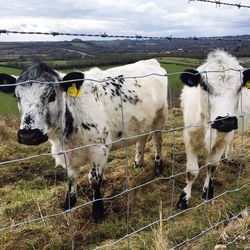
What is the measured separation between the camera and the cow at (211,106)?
4.52 metres

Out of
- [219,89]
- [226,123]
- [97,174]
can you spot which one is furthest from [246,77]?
[97,174]

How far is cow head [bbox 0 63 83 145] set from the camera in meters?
3.77

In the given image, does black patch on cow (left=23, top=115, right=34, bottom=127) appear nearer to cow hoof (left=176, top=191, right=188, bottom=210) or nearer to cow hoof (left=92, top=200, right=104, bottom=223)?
cow hoof (left=92, top=200, right=104, bottom=223)

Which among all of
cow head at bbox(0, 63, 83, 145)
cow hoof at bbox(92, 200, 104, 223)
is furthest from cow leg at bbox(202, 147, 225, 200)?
cow head at bbox(0, 63, 83, 145)

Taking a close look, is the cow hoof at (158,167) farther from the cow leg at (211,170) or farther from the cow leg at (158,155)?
the cow leg at (211,170)

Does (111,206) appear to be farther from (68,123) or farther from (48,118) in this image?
(48,118)

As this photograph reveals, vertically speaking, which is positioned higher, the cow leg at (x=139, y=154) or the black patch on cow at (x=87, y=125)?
the black patch on cow at (x=87, y=125)

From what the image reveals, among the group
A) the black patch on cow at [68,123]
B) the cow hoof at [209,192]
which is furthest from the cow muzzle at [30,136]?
the cow hoof at [209,192]

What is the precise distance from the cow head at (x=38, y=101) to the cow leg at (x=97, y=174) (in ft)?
2.15

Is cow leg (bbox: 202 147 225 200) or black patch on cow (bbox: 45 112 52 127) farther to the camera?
cow leg (bbox: 202 147 225 200)

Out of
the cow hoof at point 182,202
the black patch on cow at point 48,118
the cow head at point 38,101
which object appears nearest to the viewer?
the cow head at point 38,101

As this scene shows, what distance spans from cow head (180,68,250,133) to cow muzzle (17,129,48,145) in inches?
71.3

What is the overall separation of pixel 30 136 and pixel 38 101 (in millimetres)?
455

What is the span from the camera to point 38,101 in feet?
13.1
